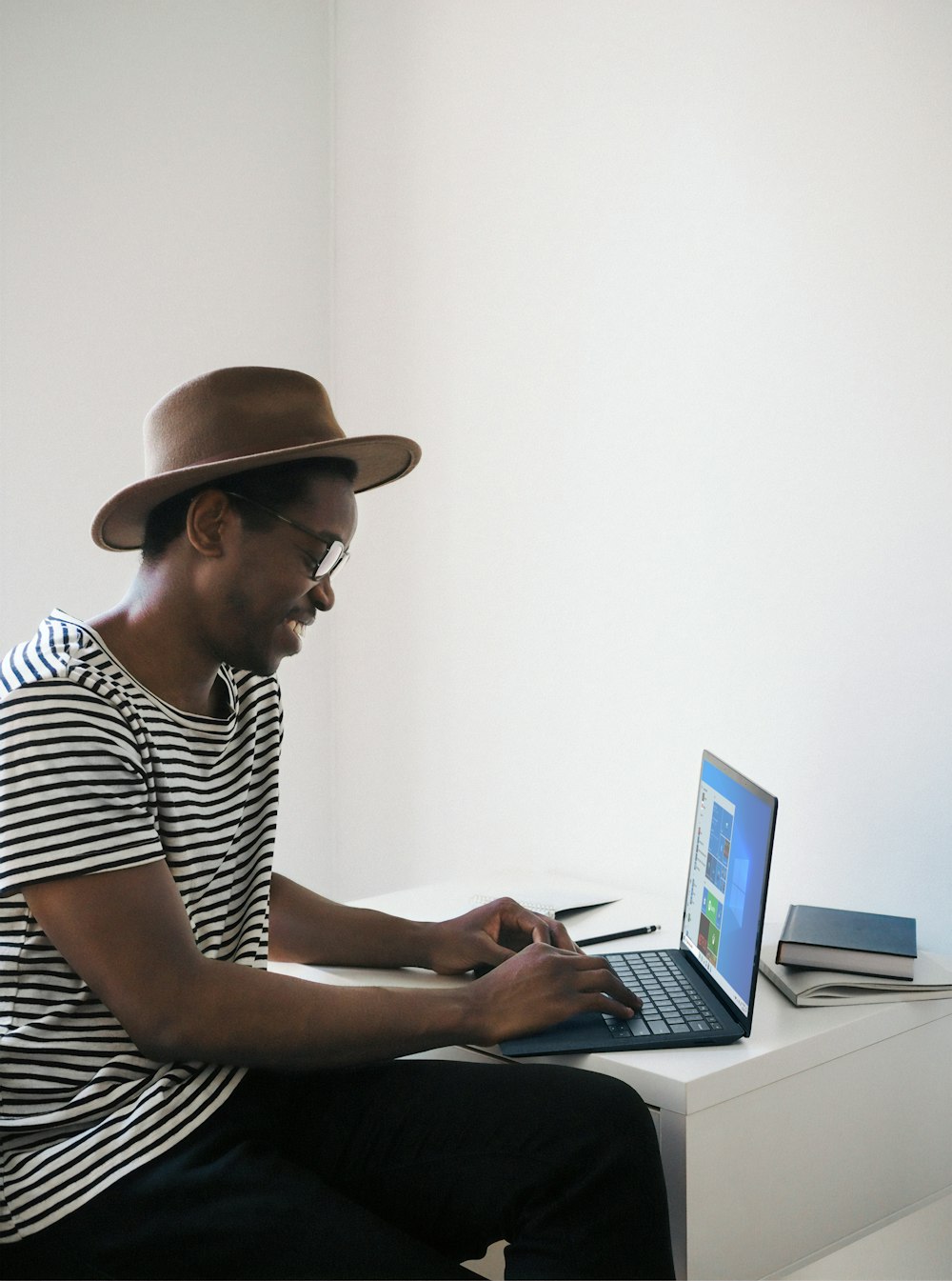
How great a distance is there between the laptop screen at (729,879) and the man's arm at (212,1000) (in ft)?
0.76

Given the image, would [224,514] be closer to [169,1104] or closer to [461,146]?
[169,1104]

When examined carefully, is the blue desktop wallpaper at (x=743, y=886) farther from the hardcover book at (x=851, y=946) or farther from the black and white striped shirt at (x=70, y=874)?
the black and white striped shirt at (x=70, y=874)

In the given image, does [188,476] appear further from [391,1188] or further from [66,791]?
[391,1188]

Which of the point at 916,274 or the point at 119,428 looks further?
the point at 119,428

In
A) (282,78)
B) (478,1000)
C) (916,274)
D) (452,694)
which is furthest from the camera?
(282,78)

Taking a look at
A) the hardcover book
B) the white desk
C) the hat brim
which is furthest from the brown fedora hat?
the hardcover book

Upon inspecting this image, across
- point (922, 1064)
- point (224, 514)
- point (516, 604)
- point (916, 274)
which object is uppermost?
point (916, 274)

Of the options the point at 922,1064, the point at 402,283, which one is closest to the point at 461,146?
the point at 402,283

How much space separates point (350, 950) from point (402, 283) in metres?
1.55

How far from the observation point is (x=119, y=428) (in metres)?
2.44

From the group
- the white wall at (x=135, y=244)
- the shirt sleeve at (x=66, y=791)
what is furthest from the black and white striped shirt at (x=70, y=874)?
the white wall at (x=135, y=244)

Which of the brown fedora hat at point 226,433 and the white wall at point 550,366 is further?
the white wall at point 550,366

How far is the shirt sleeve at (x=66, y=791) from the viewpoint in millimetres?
1007

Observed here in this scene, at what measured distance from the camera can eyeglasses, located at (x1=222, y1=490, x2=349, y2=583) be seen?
1185 mm
